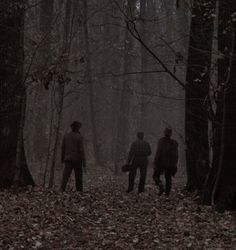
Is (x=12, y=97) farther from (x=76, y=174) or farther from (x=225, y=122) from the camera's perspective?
(x=225, y=122)

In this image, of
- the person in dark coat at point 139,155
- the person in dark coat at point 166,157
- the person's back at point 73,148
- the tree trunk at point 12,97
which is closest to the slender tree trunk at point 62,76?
the person's back at point 73,148

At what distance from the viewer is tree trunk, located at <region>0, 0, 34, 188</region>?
1502cm

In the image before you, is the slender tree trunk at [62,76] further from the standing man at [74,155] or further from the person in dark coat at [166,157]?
the person in dark coat at [166,157]

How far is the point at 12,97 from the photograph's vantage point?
50.6 ft

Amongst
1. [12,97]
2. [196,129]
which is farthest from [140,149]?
[12,97]

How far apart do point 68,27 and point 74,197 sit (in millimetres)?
5779

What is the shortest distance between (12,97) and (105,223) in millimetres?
4833

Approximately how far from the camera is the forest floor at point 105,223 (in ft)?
33.9

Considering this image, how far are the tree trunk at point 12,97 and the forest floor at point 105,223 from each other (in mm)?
724

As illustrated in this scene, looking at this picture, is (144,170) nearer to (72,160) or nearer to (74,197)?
(72,160)

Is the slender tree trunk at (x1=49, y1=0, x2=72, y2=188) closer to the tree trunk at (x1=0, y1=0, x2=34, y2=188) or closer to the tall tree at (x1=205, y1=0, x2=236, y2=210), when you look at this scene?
the tree trunk at (x1=0, y1=0, x2=34, y2=188)

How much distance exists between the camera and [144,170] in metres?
18.2

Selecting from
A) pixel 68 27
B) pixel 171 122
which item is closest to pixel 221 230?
pixel 68 27

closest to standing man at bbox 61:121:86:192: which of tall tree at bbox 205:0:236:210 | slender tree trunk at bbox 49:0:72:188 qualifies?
slender tree trunk at bbox 49:0:72:188
